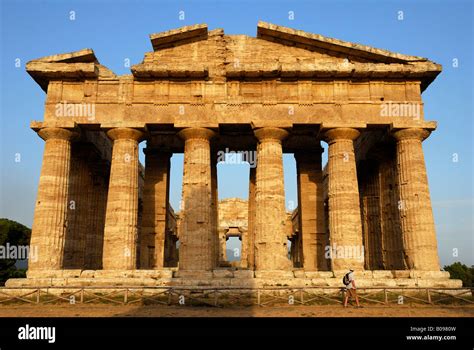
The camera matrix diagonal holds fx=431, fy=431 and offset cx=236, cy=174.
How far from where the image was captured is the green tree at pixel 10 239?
120 feet

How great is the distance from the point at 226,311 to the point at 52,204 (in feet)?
32.6

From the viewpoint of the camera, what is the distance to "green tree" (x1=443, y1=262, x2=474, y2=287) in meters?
45.4

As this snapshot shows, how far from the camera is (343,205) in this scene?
19516 mm

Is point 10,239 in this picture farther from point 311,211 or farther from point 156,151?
point 311,211

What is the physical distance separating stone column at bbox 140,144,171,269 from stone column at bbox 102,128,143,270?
421 cm

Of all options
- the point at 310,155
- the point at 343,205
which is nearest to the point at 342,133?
the point at 343,205

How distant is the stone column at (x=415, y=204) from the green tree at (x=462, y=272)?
3064 cm

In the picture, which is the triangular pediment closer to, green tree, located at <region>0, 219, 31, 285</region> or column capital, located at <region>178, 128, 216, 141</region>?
column capital, located at <region>178, 128, 216, 141</region>

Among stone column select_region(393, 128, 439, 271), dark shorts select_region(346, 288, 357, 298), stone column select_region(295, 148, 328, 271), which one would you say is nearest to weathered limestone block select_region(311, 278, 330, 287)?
dark shorts select_region(346, 288, 357, 298)

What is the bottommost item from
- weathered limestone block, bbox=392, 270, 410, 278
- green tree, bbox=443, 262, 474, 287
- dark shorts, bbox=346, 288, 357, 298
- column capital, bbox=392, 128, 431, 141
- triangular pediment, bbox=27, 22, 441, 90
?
green tree, bbox=443, 262, 474, 287

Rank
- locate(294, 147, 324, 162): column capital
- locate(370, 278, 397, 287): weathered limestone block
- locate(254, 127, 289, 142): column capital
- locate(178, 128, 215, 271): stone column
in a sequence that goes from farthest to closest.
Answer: locate(294, 147, 324, 162): column capital, locate(254, 127, 289, 142): column capital, locate(178, 128, 215, 271): stone column, locate(370, 278, 397, 287): weathered limestone block
